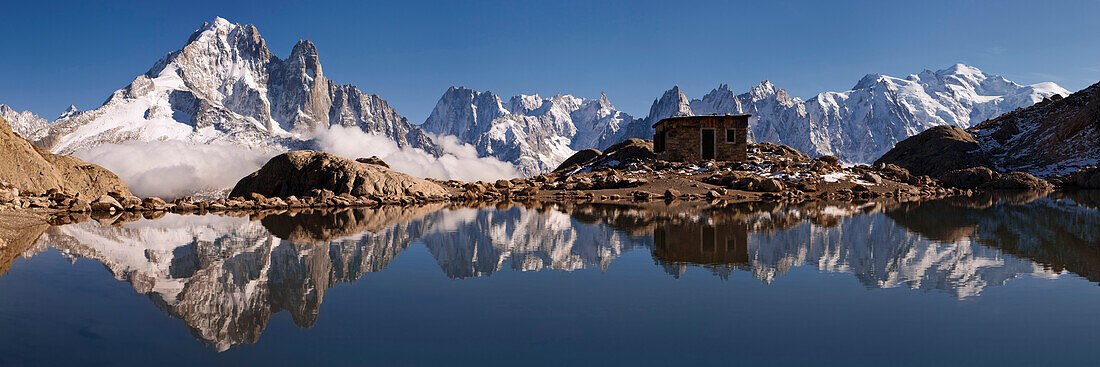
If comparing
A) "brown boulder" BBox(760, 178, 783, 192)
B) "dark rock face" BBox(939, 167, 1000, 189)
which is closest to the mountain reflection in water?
"brown boulder" BBox(760, 178, 783, 192)

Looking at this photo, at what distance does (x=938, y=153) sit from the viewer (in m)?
64.5

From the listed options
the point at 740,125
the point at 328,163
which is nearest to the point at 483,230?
the point at 328,163

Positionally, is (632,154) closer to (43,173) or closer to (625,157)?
(625,157)

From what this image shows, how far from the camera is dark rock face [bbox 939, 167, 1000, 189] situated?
45.1 m

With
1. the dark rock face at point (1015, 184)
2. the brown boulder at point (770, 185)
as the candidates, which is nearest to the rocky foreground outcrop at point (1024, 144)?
the dark rock face at point (1015, 184)

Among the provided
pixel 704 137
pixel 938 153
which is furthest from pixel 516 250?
pixel 938 153

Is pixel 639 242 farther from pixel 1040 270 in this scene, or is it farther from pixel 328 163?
pixel 328 163

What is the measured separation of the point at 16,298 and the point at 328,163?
2046 centimetres

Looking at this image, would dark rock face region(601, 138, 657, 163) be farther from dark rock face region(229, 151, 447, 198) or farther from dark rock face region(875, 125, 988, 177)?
dark rock face region(875, 125, 988, 177)

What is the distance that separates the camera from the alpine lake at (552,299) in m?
4.83

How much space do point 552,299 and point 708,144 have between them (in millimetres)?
36542

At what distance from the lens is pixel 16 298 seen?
6.68 metres

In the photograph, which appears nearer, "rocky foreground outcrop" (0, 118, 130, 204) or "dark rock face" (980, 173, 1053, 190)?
"rocky foreground outcrop" (0, 118, 130, 204)

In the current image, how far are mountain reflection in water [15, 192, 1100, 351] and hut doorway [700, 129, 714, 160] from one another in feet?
78.2
